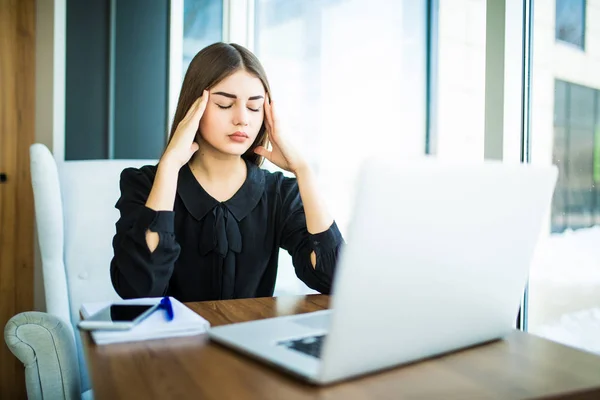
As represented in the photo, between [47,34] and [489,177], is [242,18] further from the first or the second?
[489,177]

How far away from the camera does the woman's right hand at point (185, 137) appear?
1.29 metres

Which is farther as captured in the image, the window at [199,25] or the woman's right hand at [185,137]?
the window at [199,25]

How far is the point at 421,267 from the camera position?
23.3 inches

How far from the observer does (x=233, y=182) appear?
1474mm

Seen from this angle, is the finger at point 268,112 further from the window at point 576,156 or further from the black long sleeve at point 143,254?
the window at point 576,156

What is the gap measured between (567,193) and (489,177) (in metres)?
0.91

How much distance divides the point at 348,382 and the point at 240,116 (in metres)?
0.82

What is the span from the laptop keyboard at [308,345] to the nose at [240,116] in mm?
666

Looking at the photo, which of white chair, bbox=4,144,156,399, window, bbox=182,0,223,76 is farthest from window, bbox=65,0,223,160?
white chair, bbox=4,144,156,399

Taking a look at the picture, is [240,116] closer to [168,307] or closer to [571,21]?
[168,307]

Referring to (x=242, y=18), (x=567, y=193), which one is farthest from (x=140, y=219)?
(x=242, y=18)

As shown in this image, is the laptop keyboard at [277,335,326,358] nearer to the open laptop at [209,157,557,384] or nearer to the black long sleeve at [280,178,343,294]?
the open laptop at [209,157,557,384]

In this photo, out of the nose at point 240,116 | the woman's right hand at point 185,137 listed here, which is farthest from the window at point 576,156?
the woman's right hand at point 185,137

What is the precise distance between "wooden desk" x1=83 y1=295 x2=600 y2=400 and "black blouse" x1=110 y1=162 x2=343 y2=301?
16.1 inches
